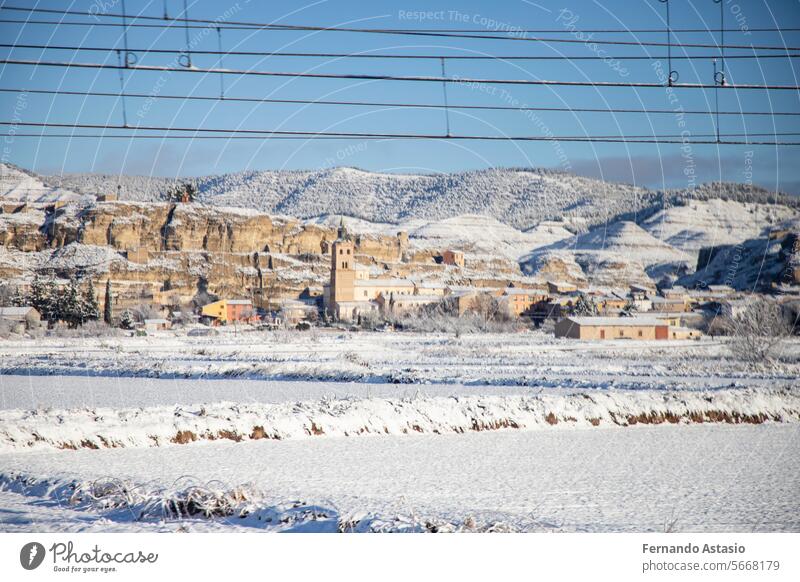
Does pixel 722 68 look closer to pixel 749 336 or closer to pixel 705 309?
pixel 749 336

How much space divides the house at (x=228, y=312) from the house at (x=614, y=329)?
80.4 feet

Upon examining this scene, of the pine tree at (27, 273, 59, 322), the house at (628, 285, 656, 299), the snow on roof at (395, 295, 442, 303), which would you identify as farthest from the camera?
the snow on roof at (395, 295, 442, 303)

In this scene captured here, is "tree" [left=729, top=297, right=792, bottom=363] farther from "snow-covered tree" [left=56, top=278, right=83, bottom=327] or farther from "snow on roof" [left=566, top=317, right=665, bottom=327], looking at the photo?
"snow-covered tree" [left=56, top=278, right=83, bottom=327]

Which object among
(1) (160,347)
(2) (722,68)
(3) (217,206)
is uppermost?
(3) (217,206)

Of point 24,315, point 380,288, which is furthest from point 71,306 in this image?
point 380,288

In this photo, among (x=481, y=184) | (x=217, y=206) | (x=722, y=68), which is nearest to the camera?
(x=722, y=68)

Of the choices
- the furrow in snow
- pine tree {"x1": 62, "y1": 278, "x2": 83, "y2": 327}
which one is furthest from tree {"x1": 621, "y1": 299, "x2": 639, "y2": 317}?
the furrow in snow

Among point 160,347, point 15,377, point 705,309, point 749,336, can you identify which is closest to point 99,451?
point 15,377

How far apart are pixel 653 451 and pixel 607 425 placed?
2362 mm

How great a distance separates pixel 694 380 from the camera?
18375mm

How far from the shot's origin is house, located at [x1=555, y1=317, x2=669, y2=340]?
3909 centimetres

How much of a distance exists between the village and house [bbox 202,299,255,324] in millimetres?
72
